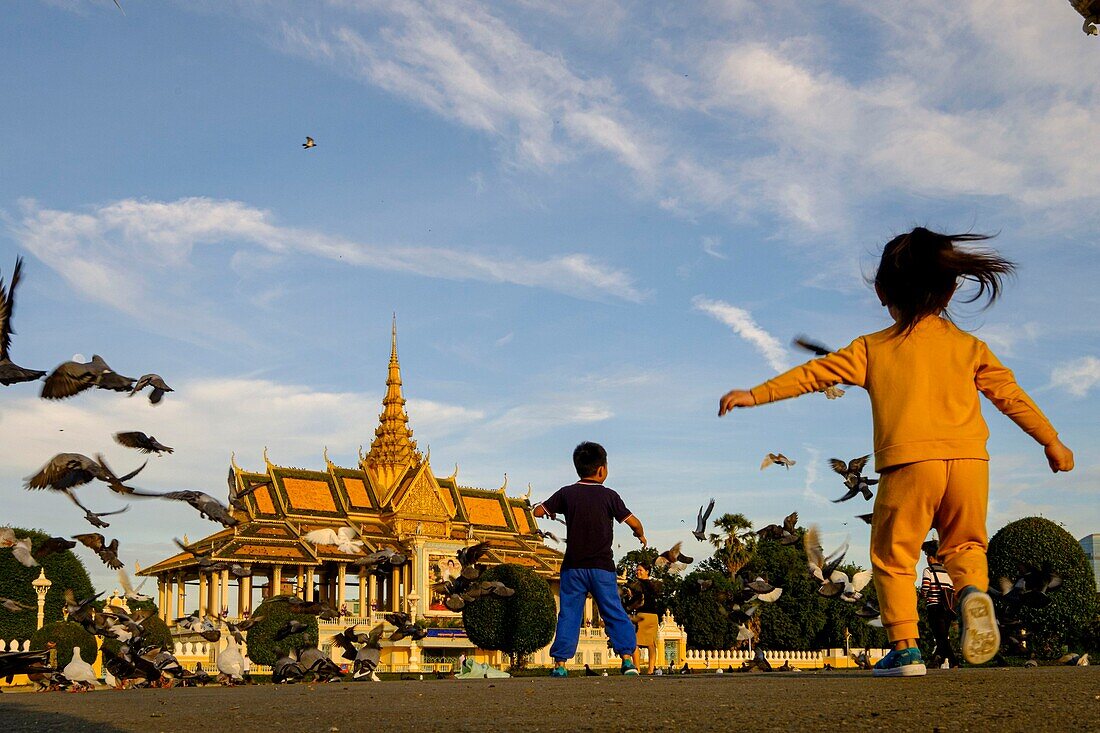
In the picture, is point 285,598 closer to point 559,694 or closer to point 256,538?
point 559,694

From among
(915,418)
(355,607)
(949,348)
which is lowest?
(355,607)

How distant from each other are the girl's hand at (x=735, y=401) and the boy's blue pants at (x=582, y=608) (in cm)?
320

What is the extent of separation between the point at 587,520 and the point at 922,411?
365cm

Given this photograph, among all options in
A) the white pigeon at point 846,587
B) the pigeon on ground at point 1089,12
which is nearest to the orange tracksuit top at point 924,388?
the pigeon on ground at point 1089,12

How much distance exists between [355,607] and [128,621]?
65214 millimetres

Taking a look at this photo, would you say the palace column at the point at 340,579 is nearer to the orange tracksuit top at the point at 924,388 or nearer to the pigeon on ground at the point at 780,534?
the pigeon on ground at the point at 780,534

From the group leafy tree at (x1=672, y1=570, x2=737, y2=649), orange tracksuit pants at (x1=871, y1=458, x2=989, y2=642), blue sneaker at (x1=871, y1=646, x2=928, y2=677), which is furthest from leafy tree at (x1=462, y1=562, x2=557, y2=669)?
orange tracksuit pants at (x1=871, y1=458, x2=989, y2=642)

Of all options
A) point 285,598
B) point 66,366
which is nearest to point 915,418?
point 66,366

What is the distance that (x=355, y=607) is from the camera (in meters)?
74.6

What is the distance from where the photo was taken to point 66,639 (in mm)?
25484

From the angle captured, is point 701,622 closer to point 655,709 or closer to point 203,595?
point 203,595

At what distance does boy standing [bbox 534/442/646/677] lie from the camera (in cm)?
863

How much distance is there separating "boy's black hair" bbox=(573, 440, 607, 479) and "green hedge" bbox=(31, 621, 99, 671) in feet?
64.7

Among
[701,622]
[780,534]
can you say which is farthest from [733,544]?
[780,534]
